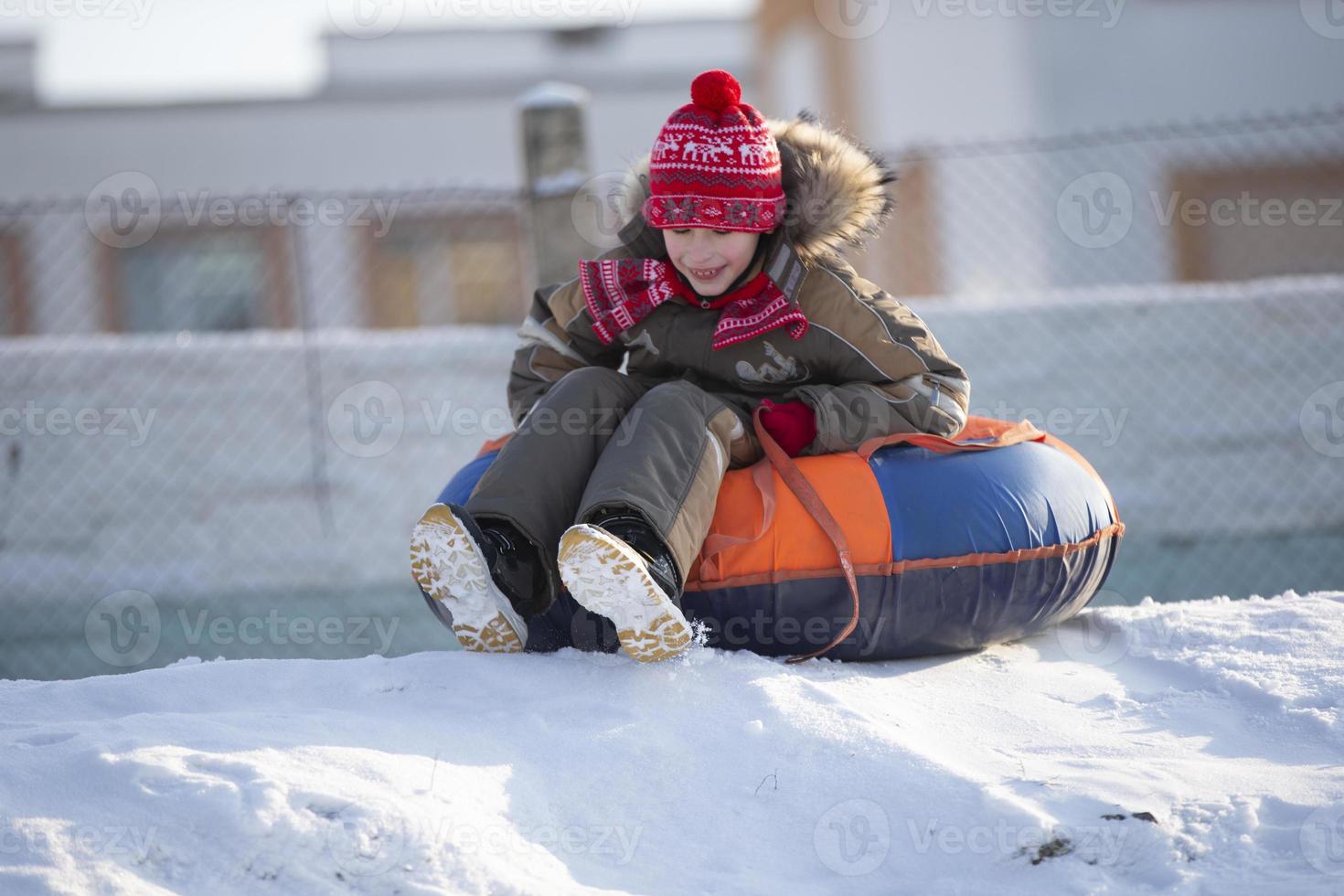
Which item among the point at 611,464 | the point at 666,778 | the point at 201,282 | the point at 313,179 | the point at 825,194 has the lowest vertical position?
the point at 666,778

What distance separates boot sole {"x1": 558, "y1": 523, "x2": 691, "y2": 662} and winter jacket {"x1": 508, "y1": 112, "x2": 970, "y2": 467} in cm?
50

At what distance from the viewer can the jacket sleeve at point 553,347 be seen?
9.44 feet

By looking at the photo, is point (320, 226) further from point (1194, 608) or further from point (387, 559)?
point (1194, 608)

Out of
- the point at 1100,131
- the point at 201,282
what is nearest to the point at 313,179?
the point at 201,282

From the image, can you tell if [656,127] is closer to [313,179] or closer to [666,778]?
[313,179]

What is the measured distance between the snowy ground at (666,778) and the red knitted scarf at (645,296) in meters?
0.77

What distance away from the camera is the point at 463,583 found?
2277 millimetres

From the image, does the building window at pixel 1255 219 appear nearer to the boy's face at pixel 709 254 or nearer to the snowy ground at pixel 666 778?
the boy's face at pixel 709 254

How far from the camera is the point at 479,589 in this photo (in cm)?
229

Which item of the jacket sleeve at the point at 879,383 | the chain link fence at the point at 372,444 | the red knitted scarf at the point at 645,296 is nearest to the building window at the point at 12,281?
the chain link fence at the point at 372,444

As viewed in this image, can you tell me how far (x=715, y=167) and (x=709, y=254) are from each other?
18cm

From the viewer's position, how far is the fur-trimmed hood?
2.77 m

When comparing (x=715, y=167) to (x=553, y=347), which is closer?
(x=715, y=167)

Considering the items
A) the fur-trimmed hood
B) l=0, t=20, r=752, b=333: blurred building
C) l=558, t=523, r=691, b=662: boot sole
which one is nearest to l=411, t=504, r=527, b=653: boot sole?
l=558, t=523, r=691, b=662: boot sole
